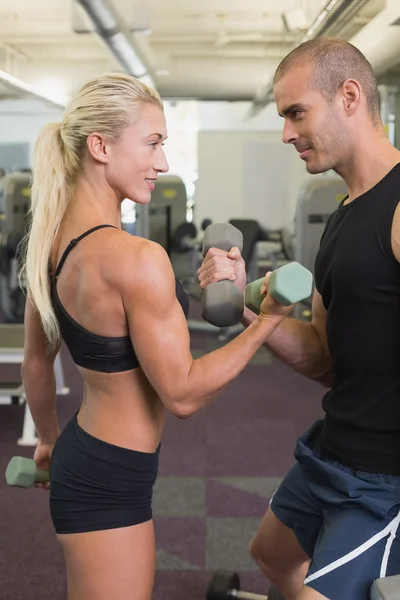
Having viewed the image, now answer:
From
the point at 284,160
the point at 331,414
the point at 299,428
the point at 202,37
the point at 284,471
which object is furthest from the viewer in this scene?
the point at 284,160

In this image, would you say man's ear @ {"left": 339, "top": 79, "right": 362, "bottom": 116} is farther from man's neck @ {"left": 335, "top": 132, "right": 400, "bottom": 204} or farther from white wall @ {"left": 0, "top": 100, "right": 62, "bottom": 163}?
white wall @ {"left": 0, "top": 100, "right": 62, "bottom": 163}

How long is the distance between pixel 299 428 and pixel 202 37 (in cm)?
714

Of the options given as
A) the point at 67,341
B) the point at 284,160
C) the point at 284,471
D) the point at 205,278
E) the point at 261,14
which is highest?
the point at 261,14

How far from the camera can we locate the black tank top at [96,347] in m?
1.34

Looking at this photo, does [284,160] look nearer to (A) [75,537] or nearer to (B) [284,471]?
(B) [284,471]

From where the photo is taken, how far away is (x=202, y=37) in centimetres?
972

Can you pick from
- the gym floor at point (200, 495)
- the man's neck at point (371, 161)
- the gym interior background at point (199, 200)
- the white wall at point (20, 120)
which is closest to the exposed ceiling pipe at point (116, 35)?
the gym interior background at point (199, 200)

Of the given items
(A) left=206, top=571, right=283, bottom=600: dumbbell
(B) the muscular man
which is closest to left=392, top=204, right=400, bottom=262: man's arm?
(B) the muscular man

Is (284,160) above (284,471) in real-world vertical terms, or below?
above

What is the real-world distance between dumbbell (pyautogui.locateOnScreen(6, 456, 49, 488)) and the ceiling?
220 inches

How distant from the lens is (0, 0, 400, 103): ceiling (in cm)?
801

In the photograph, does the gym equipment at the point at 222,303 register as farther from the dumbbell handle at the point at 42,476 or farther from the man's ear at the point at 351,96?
the dumbbell handle at the point at 42,476

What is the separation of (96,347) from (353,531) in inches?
22.6

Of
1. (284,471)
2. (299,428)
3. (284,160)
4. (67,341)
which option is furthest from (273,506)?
(284,160)
